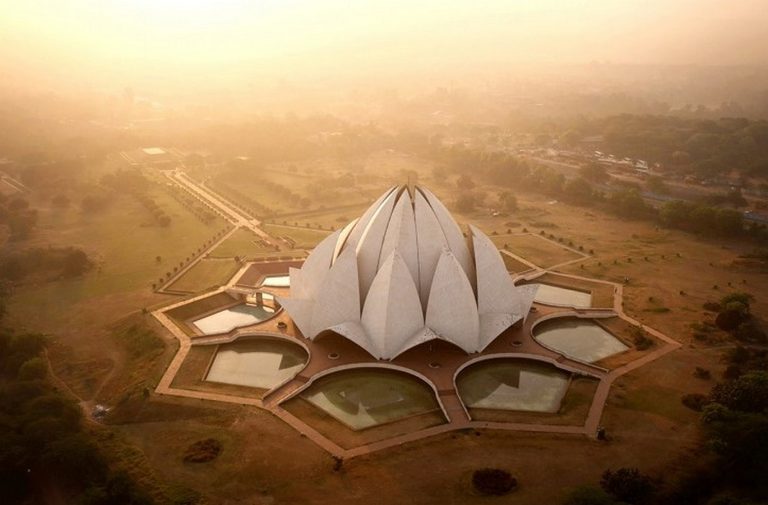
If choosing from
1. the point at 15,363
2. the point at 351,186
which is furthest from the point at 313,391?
the point at 351,186

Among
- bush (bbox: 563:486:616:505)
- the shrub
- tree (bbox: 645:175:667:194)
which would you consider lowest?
bush (bbox: 563:486:616:505)

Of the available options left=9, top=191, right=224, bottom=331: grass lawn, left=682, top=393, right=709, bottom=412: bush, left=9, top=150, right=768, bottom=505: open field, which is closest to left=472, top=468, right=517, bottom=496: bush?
left=9, top=150, right=768, bottom=505: open field

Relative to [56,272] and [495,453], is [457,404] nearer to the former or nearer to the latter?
[495,453]

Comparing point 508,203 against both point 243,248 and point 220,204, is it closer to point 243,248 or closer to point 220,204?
point 243,248

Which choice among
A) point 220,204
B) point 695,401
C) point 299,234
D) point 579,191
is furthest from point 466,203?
point 695,401

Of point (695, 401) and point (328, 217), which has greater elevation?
point (328, 217)

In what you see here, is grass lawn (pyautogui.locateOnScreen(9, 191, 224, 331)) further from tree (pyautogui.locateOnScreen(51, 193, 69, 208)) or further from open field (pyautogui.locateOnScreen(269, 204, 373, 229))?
open field (pyautogui.locateOnScreen(269, 204, 373, 229))
